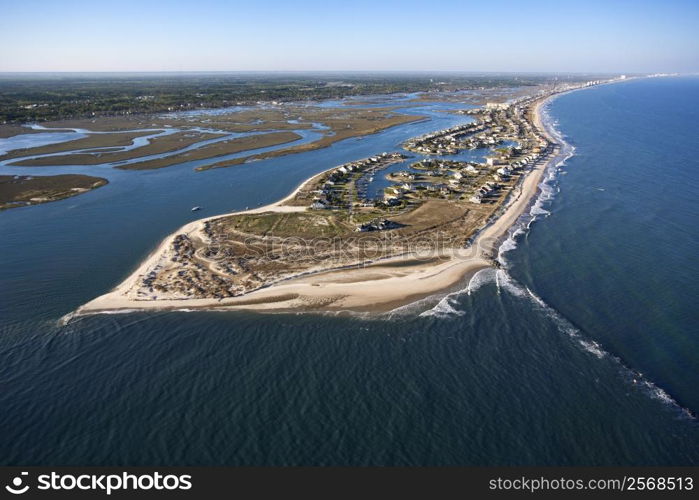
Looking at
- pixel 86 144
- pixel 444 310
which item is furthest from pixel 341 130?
pixel 444 310

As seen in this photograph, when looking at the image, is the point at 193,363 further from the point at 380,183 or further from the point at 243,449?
the point at 380,183

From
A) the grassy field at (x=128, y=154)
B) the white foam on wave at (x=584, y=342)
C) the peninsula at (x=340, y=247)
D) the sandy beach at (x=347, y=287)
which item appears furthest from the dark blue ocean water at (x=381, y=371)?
the grassy field at (x=128, y=154)

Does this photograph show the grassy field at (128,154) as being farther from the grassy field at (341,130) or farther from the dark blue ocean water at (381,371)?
the dark blue ocean water at (381,371)

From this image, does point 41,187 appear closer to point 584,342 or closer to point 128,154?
point 128,154

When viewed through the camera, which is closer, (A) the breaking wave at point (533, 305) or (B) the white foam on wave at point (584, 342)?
(B) the white foam on wave at point (584, 342)

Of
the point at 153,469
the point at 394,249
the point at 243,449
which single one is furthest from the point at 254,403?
the point at 394,249

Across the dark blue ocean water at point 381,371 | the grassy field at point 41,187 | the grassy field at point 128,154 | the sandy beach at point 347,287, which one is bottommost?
the dark blue ocean water at point 381,371
